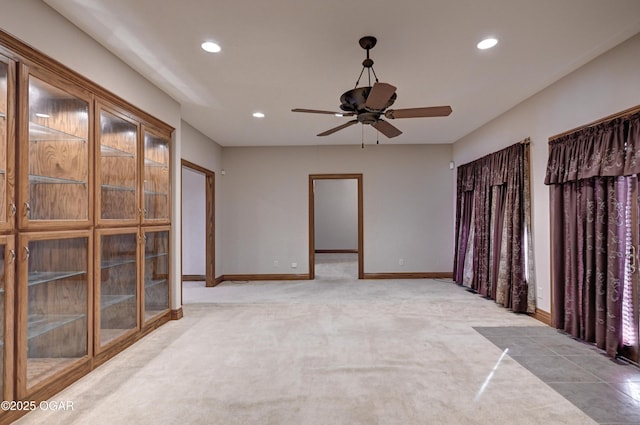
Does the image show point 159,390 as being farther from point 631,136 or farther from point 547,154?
point 547,154

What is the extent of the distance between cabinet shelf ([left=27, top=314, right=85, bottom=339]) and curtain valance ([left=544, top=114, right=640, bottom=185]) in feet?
15.1

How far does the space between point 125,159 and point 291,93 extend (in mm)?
1917

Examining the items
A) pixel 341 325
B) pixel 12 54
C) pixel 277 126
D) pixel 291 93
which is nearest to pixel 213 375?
pixel 341 325

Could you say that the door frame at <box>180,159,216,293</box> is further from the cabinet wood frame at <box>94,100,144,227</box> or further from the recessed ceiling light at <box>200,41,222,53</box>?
the recessed ceiling light at <box>200,41,222,53</box>

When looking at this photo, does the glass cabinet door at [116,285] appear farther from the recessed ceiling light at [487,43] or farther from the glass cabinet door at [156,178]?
the recessed ceiling light at [487,43]

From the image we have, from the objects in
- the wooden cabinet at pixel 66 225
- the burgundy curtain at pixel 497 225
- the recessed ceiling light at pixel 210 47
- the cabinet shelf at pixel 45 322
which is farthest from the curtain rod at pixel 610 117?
the cabinet shelf at pixel 45 322

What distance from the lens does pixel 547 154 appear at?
3.88m

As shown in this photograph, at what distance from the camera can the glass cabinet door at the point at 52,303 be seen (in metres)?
2.13

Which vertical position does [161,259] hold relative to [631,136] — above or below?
below

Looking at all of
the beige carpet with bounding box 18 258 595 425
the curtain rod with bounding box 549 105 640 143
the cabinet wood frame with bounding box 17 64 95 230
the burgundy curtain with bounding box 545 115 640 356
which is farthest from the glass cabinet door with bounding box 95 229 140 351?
the curtain rod with bounding box 549 105 640 143

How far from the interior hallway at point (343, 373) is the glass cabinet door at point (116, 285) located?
27 centimetres

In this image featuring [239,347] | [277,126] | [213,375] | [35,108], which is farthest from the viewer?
[277,126]

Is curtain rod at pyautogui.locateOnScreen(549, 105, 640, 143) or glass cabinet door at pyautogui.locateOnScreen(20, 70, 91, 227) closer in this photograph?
glass cabinet door at pyautogui.locateOnScreen(20, 70, 91, 227)

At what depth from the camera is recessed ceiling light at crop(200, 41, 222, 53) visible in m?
2.79
